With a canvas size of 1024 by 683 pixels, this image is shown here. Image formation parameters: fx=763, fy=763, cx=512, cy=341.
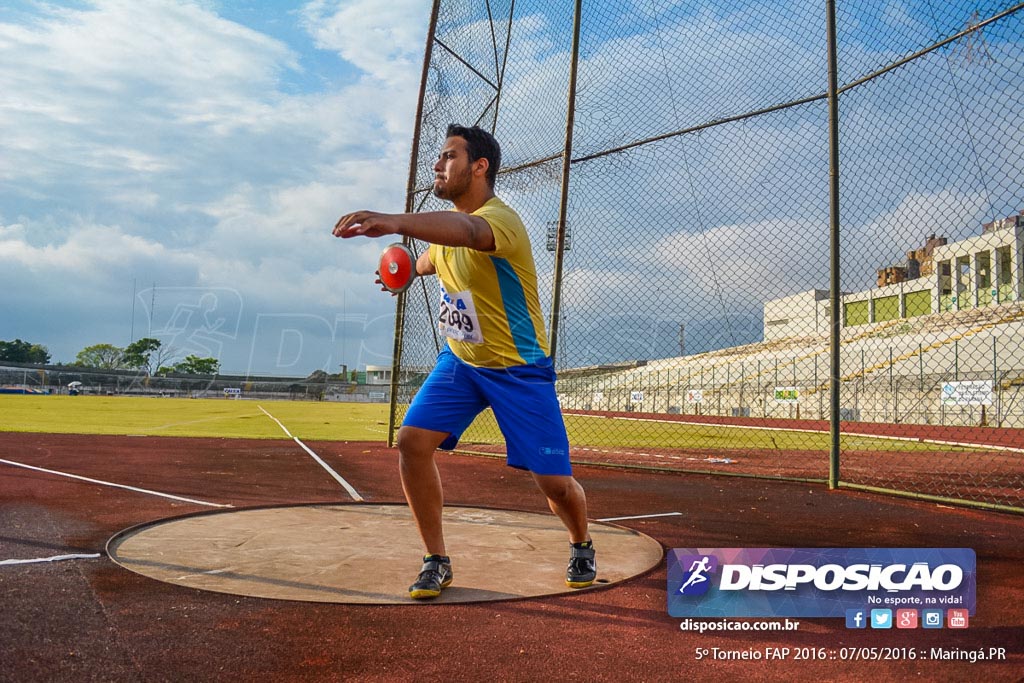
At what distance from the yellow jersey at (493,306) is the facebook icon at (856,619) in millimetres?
1689

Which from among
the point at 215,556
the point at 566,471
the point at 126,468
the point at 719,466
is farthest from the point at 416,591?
the point at 719,466

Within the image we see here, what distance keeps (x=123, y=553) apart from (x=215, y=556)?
0.47 meters

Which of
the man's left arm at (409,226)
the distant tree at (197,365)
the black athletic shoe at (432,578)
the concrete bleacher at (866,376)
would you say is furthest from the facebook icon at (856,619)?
the distant tree at (197,365)

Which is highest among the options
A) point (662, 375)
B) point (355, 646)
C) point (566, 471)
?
point (662, 375)

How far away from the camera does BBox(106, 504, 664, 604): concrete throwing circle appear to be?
3373 mm

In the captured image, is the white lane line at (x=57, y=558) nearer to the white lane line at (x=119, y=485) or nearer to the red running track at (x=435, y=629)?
the red running track at (x=435, y=629)

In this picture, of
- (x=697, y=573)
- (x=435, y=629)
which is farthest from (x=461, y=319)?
(x=697, y=573)

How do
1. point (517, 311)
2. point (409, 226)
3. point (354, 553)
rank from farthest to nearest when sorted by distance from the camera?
1. point (354, 553)
2. point (517, 311)
3. point (409, 226)

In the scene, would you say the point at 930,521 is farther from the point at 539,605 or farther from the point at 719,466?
the point at 719,466

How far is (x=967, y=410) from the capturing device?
78.8ft

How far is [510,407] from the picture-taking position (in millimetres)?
3504

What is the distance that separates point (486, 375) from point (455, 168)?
99 cm

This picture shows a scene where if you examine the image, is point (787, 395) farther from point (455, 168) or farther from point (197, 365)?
point (197, 365)

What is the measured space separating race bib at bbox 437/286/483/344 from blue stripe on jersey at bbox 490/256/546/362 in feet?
0.51
